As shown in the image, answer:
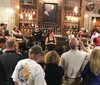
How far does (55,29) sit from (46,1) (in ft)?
5.24

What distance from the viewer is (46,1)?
13.0 meters

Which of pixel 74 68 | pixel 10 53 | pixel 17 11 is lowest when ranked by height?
pixel 74 68

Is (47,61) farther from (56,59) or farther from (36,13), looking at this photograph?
(36,13)

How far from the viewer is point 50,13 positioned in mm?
13133

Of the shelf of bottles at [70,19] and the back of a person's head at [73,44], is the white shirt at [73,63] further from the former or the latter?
the shelf of bottles at [70,19]

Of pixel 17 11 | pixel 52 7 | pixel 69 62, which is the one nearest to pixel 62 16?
pixel 52 7

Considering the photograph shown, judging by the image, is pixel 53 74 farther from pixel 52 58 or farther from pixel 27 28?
pixel 27 28

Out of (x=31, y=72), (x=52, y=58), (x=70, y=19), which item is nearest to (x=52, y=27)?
(x=70, y=19)

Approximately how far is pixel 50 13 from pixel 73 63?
31.1 ft

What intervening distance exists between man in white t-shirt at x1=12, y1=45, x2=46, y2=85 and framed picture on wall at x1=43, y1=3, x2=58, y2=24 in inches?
408

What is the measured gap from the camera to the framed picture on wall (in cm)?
1304

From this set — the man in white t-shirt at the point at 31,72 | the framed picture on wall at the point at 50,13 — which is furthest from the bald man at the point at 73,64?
the framed picture on wall at the point at 50,13

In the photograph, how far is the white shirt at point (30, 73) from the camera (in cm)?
271

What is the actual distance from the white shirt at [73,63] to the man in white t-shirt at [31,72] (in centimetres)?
114
